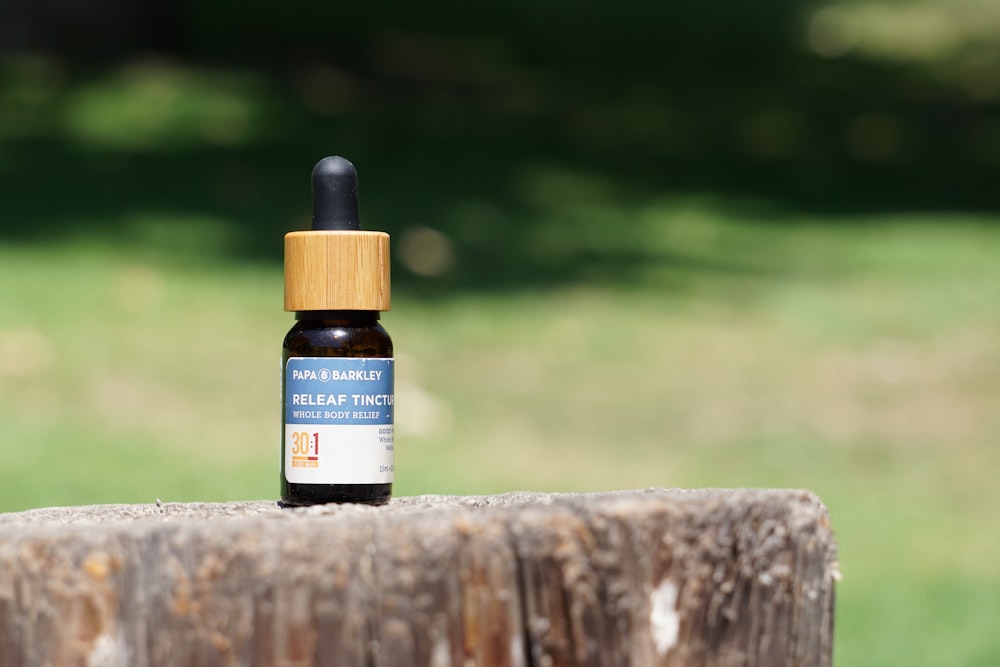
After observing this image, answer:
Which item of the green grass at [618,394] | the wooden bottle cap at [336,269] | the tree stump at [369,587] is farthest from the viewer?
the green grass at [618,394]

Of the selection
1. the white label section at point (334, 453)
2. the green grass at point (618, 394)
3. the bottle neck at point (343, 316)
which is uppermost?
the green grass at point (618, 394)

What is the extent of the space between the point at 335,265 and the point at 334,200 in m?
0.10

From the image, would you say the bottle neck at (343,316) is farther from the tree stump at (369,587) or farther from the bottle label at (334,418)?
the tree stump at (369,587)

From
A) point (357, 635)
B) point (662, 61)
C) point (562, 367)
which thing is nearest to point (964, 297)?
point (562, 367)

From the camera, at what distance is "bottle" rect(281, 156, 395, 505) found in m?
1.96

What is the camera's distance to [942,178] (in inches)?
437

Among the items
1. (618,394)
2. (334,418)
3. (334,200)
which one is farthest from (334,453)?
(618,394)

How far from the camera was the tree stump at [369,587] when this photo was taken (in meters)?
1.53

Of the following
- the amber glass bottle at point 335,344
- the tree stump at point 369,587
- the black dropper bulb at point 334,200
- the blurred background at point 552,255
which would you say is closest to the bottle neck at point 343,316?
the amber glass bottle at point 335,344

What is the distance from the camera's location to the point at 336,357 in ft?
6.50

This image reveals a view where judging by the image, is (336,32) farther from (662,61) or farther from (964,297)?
(964,297)

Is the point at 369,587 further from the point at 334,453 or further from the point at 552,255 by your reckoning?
the point at 552,255

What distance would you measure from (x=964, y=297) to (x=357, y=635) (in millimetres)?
7215

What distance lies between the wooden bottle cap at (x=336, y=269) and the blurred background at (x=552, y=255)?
112 inches
